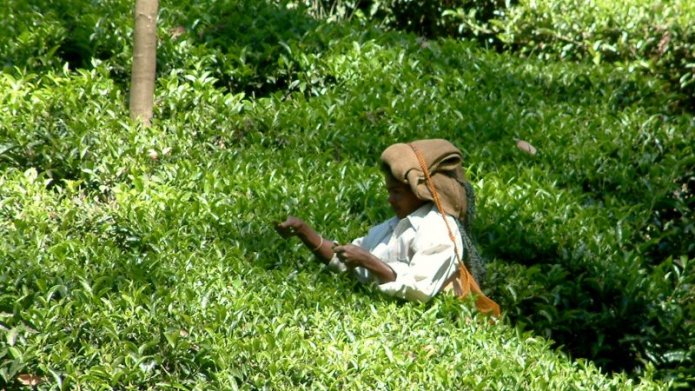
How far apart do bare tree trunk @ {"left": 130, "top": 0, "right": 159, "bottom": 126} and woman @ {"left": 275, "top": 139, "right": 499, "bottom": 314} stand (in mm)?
2169

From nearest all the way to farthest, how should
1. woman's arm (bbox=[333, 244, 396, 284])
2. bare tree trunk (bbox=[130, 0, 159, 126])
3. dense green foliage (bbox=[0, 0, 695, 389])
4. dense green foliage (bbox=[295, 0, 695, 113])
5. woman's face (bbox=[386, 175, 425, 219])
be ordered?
dense green foliage (bbox=[0, 0, 695, 389]) → woman's arm (bbox=[333, 244, 396, 284]) → woman's face (bbox=[386, 175, 425, 219]) → bare tree trunk (bbox=[130, 0, 159, 126]) → dense green foliage (bbox=[295, 0, 695, 113])

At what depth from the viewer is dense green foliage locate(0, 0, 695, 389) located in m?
4.60

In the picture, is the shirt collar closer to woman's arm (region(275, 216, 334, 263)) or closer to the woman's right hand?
woman's arm (region(275, 216, 334, 263))

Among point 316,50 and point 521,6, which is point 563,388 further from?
point 521,6

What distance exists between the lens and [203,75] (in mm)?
7707

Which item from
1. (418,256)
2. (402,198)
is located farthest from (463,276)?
(402,198)

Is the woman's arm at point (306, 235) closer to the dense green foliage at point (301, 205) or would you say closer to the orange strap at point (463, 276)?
the dense green foliage at point (301, 205)

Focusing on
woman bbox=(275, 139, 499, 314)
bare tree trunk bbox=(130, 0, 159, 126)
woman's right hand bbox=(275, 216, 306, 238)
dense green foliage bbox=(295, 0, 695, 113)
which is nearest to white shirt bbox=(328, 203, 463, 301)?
woman bbox=(275, 139, 499, 314)

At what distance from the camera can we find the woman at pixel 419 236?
516cm

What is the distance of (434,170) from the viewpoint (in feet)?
17.4

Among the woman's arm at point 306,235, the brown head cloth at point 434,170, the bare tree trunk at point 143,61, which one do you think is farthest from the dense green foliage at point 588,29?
the woman's arm at point 306,235

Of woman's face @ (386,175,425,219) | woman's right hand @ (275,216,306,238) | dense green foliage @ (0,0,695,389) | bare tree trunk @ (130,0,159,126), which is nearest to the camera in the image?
dense green foliage @ (0,0,695,389)

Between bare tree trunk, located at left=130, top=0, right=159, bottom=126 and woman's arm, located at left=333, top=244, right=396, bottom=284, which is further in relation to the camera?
bare tree trunk, located at left=130, top=0, right=159, bottom=126

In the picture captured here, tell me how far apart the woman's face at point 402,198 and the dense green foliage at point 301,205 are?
40cm
